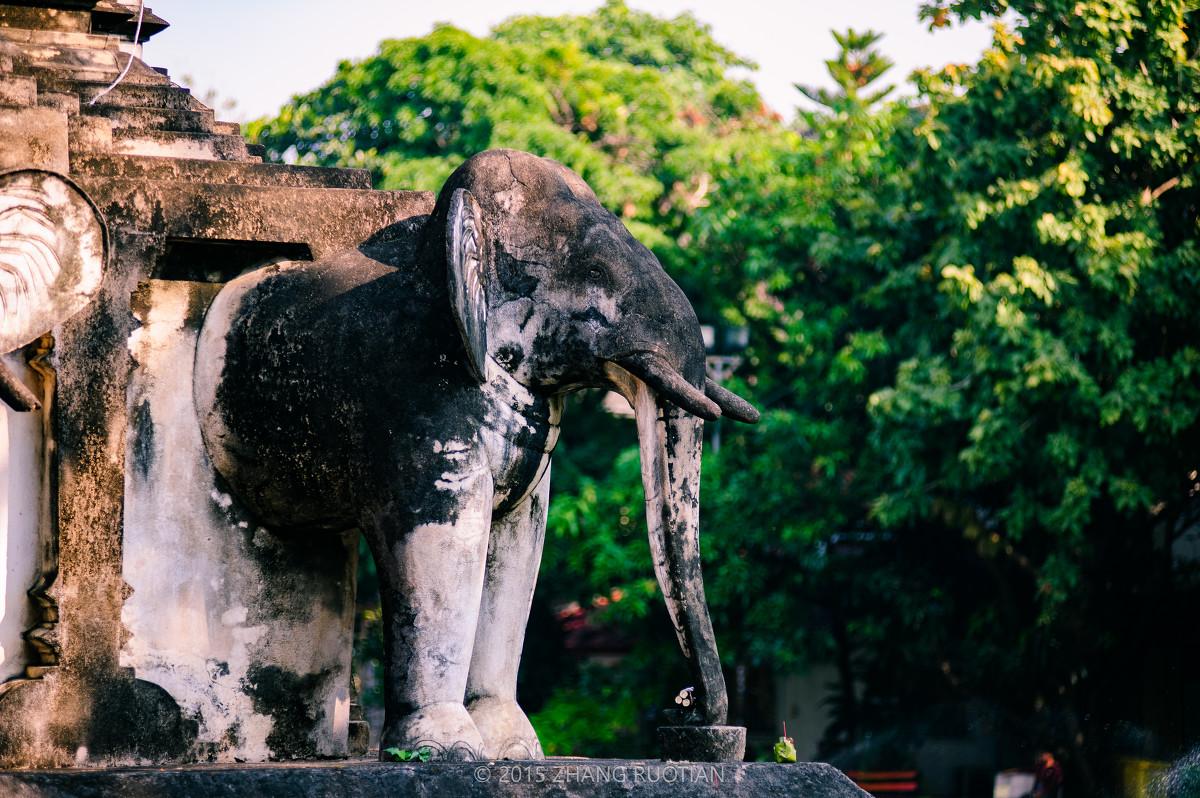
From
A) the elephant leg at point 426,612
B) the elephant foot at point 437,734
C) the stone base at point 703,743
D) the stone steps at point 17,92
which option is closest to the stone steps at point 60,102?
the stone steps at point 17,92

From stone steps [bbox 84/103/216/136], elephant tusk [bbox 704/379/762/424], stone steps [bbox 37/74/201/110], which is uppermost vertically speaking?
stone steps [bbox 37/74/201/110]

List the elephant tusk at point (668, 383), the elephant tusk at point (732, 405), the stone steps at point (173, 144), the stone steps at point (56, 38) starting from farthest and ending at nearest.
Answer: the stone steps at point (56, 38) < the stone steps at point (173, 144) < the elephant tusk at point (732, 405) < the elephant tusk at point (668, 383)

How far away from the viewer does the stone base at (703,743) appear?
6.07 metres

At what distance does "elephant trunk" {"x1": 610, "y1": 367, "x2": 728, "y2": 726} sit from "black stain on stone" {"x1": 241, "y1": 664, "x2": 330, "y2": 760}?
129 centimetres

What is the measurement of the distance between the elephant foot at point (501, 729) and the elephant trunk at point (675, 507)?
68 centimetres

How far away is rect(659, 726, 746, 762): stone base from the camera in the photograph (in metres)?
6.07

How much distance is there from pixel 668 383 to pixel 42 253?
2.13m

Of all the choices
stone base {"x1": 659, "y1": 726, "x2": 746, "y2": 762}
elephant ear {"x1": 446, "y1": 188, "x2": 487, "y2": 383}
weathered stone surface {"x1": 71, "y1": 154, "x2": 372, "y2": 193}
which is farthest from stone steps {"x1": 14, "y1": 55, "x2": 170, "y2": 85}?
stone base {"x1": 659, "y1": 726, "x2": 746, "y2": 762}

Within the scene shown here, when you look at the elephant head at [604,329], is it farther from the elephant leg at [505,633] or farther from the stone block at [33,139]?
the stone block at [33,139]

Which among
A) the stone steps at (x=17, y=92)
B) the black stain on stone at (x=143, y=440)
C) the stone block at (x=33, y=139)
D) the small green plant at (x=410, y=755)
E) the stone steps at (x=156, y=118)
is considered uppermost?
the stone steps at (x=156, y=118)

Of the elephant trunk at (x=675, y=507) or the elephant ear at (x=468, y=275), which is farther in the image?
the elephant trunk at (x=675, y=507)

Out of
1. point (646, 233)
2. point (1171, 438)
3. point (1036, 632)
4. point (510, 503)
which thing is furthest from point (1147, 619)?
point (510, 503)

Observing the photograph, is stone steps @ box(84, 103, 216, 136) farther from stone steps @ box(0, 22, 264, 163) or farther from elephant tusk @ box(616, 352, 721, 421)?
elephant tusk @ box(616, 352, 721, 421)

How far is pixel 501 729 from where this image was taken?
253 inches
